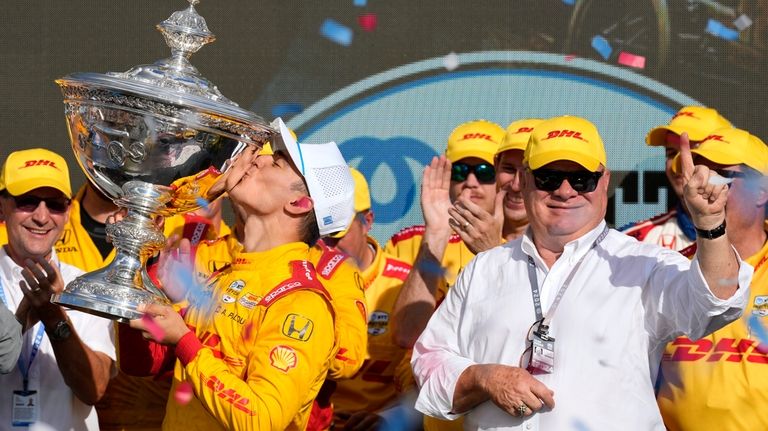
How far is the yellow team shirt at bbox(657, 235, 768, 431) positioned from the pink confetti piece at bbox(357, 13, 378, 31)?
265 cm

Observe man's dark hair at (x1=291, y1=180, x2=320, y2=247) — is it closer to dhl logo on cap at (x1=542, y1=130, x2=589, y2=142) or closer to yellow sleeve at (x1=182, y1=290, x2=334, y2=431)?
yellow sleeve at (x1=182, y1=290, x2=334, y2=431)

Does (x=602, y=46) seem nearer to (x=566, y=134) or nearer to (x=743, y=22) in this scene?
(x=743, y=22)

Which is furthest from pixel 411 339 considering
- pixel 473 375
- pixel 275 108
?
pixel 275 108

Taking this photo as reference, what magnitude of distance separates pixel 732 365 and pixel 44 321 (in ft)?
8.21

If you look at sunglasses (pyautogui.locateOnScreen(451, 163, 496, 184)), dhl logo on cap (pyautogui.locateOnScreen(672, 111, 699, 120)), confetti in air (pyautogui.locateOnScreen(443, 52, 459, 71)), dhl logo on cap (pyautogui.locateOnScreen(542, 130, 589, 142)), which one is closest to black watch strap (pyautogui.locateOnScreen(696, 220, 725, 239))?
dhl logo on cap (pyautogui.locateOnScreen(542, 130, 589, 142))

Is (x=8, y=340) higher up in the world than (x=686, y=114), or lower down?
lower down

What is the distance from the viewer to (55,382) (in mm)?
4680

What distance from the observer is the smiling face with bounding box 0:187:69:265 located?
4.83 m

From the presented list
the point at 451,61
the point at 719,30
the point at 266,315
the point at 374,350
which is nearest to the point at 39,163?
the point at 374,350

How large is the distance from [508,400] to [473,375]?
0.16 meters

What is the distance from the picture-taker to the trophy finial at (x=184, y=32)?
3717 millimetres

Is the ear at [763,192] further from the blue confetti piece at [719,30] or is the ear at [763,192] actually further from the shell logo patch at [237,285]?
the shell logo patch at [237,285]

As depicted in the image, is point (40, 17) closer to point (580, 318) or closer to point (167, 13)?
point (167, 13)

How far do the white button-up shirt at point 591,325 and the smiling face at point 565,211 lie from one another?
0.04 metres
